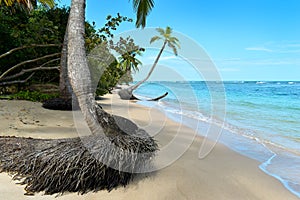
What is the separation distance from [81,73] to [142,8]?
212 inches

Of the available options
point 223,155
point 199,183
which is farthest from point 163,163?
point 223,155

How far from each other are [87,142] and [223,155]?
3.01 m

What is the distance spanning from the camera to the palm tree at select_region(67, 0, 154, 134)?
305 centimetres

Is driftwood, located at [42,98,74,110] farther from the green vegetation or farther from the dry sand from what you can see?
the dry sand

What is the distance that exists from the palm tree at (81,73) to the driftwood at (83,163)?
112 mm

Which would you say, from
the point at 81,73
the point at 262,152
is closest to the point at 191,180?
the point at 81,73

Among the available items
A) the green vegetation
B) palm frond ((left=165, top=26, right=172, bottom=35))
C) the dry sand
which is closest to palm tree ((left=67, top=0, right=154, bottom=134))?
the dry sand

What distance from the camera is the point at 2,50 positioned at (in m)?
10.4

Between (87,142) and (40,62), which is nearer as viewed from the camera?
(87,142)

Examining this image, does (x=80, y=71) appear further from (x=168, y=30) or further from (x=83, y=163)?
(x=168, y=30)

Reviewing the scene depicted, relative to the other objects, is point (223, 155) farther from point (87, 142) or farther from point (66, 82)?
point (66, 82)

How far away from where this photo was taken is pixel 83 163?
8.37 feet

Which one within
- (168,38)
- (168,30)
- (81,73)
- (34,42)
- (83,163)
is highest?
(168,30)

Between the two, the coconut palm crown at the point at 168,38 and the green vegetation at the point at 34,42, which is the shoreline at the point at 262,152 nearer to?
the green vegetation at the point at 34,42
